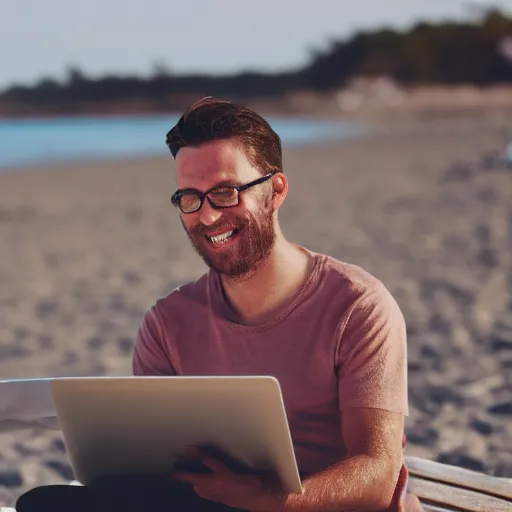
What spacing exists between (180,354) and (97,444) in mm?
292

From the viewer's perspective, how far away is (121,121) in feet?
151

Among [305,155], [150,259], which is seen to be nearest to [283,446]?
[150,259]

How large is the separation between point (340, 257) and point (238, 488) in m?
6.51

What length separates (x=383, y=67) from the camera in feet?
169

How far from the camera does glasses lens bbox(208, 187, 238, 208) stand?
1.91 m

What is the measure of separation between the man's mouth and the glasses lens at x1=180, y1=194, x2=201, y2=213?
60 mm

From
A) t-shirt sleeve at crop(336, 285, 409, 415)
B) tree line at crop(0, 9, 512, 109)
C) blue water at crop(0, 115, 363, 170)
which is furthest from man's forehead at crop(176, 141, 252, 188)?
tree line at crop(0, 9, 512, 109)

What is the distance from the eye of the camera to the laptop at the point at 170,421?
168cm

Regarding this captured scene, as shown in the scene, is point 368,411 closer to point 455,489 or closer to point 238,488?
point 238,488

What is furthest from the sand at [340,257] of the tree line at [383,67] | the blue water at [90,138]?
the tree line at [383,67]

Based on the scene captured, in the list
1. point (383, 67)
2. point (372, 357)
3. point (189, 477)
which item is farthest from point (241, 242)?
point (383, 67)

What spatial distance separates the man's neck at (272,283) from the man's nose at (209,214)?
0.14 meters

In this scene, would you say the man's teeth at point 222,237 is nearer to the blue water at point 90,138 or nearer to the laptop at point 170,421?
the laptop at point 170,421

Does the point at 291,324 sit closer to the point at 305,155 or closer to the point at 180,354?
the point at 180,354
